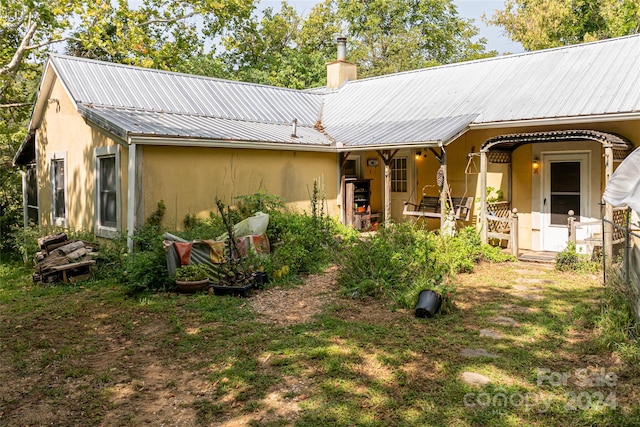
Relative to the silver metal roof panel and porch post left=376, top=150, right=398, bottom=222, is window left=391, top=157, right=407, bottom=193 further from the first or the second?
porch post left=376, top=150, right=398, bottom=222

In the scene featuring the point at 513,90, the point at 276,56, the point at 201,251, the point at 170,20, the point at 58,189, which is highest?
the point at 276,56

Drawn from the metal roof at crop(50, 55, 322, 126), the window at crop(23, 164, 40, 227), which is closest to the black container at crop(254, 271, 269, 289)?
the metal roof at crop(50, 55, 322, 126)

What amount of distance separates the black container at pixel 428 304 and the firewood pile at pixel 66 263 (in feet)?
19.2

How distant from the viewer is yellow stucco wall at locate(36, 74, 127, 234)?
34.7 ft

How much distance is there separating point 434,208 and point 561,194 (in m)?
2.92

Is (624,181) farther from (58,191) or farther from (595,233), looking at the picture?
(58,191)

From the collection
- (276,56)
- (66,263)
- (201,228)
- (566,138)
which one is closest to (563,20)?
(276,56)

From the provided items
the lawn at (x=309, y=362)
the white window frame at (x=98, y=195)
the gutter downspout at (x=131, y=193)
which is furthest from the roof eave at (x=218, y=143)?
the lawn at (x=309, y=362)

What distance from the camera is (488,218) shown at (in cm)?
1035

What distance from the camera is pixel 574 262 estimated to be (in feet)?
29.4

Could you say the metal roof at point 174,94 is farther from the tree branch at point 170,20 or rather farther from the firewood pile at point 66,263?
the tree branch at point 170,20

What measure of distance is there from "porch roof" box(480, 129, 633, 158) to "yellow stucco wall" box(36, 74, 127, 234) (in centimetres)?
723

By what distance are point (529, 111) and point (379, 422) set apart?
27.8ft

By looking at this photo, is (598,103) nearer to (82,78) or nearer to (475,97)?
(475,97)
